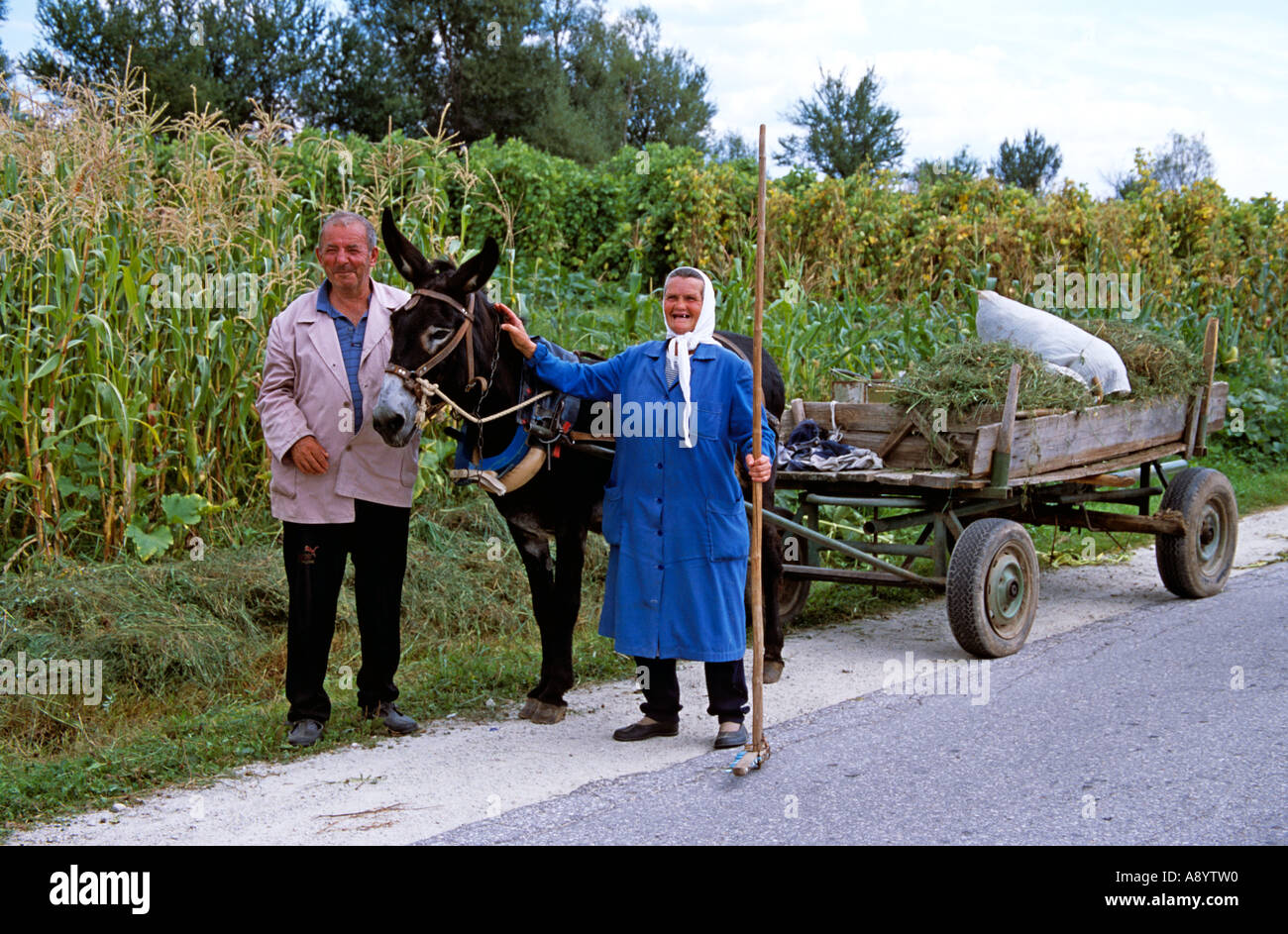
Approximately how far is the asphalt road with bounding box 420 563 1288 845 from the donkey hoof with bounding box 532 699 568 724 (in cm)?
76

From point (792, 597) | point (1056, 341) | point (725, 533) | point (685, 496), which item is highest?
point (1056, 341)

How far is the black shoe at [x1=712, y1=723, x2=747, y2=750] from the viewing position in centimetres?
490

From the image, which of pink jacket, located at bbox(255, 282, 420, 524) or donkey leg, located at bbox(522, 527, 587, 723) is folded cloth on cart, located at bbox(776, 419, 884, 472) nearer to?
donkey leg, located at bbox(522, 527, 587, 723)

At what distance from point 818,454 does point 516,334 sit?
243cm

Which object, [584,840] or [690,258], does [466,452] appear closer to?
[584,840]

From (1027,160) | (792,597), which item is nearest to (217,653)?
(792,597)

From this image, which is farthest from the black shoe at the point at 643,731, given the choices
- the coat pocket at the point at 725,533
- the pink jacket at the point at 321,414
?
the pink jacket at the point at 321,414

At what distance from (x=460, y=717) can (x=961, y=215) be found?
32.6 ft

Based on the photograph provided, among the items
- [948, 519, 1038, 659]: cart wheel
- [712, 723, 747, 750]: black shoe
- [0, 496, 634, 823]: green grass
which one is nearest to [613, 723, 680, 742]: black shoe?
[712, 723, 747, 750]: black shoe

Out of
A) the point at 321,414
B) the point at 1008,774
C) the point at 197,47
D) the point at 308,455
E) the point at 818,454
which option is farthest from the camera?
the point at 197,47

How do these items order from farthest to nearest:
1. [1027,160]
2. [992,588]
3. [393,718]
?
[1027,160] < [992,588] < [393,718]

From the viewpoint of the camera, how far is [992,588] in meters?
6.27

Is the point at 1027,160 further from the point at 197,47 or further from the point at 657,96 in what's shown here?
the point at 197,47

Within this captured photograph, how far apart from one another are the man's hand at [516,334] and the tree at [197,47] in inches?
886
